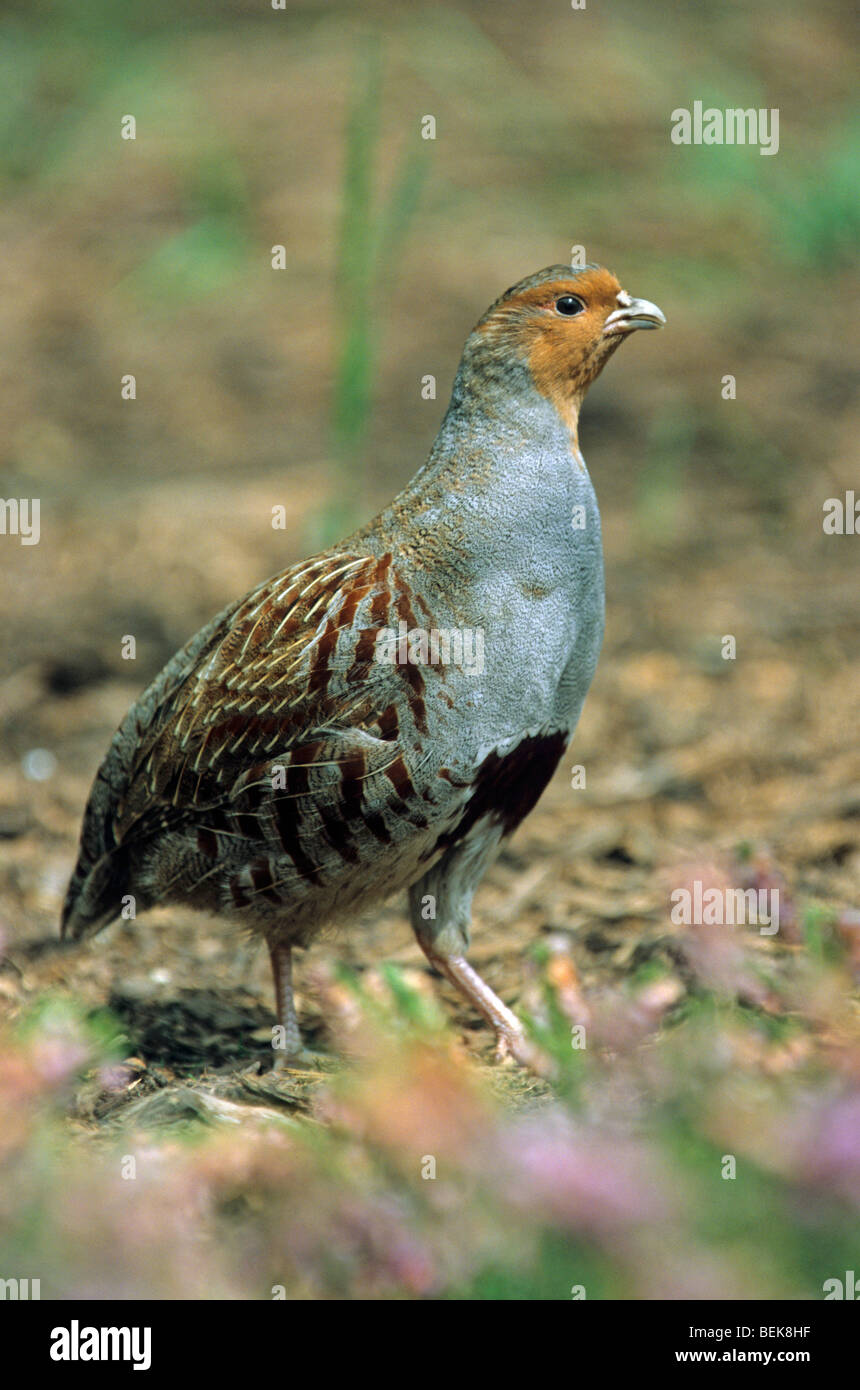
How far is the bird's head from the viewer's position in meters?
3.39

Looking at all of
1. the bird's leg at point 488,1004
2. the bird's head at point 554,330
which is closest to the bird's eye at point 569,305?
the bird's head at point 554,330

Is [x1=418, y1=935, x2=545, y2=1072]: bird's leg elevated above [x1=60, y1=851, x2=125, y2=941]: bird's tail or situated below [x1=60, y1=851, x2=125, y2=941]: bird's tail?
below

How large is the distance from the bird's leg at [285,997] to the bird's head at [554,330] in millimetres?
1594

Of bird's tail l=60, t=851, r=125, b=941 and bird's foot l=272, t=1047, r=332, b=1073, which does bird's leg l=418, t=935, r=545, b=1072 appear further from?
bird's tail l=60, t=851, r=125, b=941

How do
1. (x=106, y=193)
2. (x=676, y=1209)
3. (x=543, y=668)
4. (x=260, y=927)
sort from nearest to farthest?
(x=676, y=1209), (x=543, y=668), (x=260, y=927), (x=106, y=193)

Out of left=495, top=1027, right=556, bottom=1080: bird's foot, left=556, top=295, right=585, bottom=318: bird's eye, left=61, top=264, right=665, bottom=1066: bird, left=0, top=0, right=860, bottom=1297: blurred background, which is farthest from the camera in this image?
left=495, top=1027, right=556, bottom=1080: bird's foot

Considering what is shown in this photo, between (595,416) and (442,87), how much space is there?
14.5 ft

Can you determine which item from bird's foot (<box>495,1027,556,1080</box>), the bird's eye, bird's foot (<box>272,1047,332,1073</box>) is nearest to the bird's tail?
bird's foot (<box>272,1047,332,1073</box>)

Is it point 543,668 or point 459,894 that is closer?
point 543,668

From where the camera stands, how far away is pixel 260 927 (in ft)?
12.1

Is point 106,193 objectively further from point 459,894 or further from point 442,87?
point 459,894

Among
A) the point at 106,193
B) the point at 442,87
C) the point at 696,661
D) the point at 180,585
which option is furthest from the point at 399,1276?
the point at 442,87

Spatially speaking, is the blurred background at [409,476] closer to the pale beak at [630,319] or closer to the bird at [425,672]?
the bird at [425,672]

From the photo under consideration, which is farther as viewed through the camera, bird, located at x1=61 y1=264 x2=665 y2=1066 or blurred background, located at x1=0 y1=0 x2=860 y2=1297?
bird, located at x1=61 y1=264 x2=665 y2=1066
